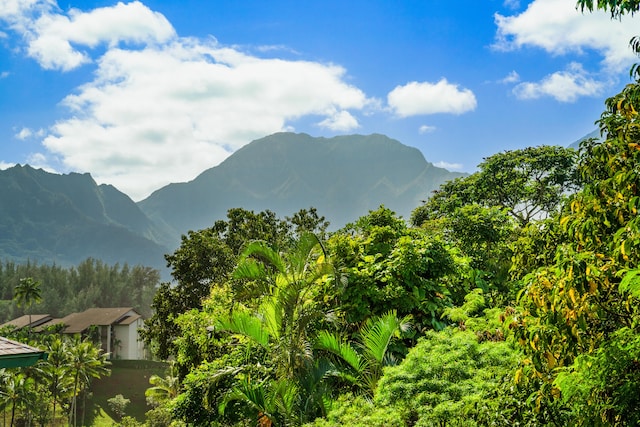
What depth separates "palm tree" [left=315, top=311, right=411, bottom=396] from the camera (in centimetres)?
726

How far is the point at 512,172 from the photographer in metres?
25.8

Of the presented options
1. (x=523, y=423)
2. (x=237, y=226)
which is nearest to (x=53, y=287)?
(x=237, y=226)

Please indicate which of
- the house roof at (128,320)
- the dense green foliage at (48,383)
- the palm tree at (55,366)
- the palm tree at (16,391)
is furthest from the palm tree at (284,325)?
A: the house roof at (128,320)

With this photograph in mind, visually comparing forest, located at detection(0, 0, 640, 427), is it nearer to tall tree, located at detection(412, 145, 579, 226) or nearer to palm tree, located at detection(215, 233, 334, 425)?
palm tree, located at detection(215, 233, 334, 425)

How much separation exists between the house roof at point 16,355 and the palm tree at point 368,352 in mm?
3687

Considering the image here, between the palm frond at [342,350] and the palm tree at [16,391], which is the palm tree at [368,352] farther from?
the palm tree at [16,391]

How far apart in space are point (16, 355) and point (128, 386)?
48.7 metres

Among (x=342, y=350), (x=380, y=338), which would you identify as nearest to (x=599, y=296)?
(x=380, y=338)

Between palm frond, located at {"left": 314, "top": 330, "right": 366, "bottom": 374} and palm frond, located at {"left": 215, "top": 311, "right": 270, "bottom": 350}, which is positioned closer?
palm frond, located at {"left": 314, "top": 330, "right": 366, "bottom": 374}

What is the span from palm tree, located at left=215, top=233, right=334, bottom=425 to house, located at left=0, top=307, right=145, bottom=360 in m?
54.2

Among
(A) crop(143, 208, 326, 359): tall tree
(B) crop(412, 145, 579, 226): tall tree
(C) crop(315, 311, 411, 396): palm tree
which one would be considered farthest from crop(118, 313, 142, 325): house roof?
(C) crop(315, 311, 411, 396): palm tree

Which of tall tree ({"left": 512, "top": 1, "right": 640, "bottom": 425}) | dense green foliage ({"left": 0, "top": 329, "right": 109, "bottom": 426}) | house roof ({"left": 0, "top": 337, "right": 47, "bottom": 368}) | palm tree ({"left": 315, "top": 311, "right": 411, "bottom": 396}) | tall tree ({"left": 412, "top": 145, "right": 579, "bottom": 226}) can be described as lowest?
dense green foliage ({"left": 0, "top": 329, "right": 109, "bottom": 426})

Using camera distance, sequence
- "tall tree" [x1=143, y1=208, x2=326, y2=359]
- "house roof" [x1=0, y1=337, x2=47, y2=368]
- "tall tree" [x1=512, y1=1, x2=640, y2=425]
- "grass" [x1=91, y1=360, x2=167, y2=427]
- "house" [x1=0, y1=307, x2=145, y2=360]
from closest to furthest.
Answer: "tall tree" [x1=512, y1=1, x2=640, y2=425]
"house roof" [x1=0, y1=337, x2=47, y2=368]
"tall tree" [x1=143, y1=208, x2=326, y2=359]
"grass" [x1=91, y1=360, x2=167, y2=427]
"house" [x1=0, y1=307, x2=145, y2=360]

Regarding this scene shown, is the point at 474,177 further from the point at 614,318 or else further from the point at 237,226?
the point at 614,318
